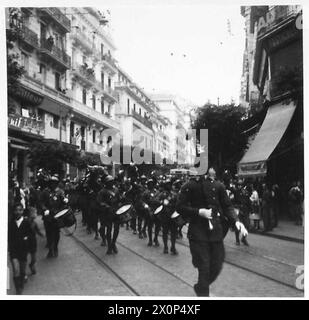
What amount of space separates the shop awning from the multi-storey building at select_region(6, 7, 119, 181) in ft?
10.8

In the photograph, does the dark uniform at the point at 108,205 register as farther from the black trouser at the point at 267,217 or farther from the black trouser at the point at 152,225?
the black trouser at the point at 267,217

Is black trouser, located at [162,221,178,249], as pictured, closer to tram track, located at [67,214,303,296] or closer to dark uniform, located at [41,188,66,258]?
tram track, located at [67,214,303,296]

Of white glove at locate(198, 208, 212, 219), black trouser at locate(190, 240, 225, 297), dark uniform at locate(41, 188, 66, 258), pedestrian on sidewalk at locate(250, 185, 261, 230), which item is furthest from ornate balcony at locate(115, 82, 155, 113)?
black trouser at locate(190, 240, 225, 297)

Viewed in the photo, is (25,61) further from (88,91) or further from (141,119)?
(141,119)

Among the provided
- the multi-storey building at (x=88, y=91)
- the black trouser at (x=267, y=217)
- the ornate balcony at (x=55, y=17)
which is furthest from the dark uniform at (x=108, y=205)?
the black trouser at (x=267, y=217)

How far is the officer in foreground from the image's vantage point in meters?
5.53

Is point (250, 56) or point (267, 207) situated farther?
point (250, 56)

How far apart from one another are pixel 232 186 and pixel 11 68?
6.31m

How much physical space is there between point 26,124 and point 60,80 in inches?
61.1

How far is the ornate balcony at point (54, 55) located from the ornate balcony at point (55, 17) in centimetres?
114

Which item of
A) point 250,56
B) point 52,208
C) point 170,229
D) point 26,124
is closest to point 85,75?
point 26,124

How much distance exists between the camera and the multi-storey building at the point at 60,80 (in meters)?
7.13

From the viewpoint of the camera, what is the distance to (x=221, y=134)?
31.7 feet
